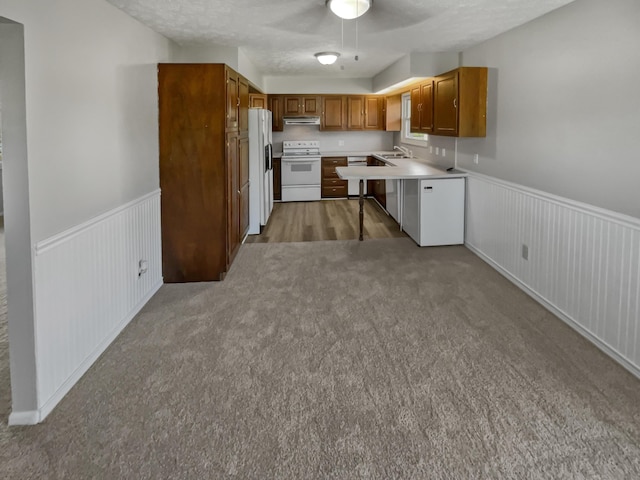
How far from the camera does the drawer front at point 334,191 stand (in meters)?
9.49

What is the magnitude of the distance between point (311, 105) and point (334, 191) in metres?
1.71

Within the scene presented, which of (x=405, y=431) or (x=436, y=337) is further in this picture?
(x=436, y=337)

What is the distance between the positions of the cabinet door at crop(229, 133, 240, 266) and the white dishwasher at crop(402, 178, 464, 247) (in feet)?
6.97

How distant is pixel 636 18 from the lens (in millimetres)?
2854

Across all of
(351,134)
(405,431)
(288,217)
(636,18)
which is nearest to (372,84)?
(351,134)

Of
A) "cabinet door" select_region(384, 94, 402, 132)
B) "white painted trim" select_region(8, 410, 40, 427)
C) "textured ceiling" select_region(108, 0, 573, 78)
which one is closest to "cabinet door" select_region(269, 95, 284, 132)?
"cabinet door" select_region(384, 94, 402, 132)

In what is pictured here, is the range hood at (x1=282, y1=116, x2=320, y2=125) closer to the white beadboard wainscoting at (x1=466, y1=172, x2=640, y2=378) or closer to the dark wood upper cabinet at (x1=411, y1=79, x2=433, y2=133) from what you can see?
the dark wood upper cabinet at (x1=411, y1=79, x2=433, y2=133)

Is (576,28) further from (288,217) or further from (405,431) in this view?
(288,217)

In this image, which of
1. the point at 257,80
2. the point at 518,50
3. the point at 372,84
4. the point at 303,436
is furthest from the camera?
the point at 372,84

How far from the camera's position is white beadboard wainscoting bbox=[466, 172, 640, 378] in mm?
2901

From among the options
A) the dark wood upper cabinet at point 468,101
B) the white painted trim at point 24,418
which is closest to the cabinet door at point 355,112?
the dark wood upper cabinet at point 468,101

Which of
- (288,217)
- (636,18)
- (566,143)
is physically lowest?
(288,217)

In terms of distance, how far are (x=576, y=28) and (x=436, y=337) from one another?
94.4 inches

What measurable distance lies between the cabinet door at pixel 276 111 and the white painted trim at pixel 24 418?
302 inches
